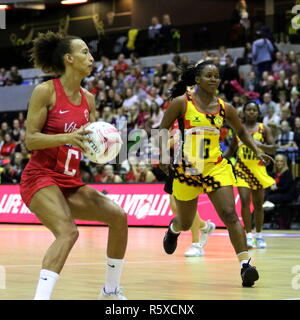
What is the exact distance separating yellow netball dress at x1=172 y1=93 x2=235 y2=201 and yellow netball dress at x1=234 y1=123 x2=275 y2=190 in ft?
11.2

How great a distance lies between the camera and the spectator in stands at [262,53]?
21.0 m

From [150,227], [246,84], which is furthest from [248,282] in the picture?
[246,84]

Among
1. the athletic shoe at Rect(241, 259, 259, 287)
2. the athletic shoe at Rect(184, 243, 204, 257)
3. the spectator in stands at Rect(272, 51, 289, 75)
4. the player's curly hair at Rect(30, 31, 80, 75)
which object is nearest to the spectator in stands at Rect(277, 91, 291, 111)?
the spectator in stands at Rect(272, 51, 289, 75)

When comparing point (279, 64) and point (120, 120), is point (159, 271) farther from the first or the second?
point (279, 64)

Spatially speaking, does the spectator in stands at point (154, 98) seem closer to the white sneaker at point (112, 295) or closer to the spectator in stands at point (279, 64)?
the spectator in stands at point (279, 64)

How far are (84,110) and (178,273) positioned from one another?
2972 mm

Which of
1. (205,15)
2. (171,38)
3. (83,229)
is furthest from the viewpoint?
(205,15)

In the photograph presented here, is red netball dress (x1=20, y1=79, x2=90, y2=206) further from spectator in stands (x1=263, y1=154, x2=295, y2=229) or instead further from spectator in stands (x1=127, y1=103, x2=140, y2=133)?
spectator in stands (x1=127, y1=103, x2=140, y2=133)

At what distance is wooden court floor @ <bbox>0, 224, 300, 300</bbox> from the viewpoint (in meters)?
7.05

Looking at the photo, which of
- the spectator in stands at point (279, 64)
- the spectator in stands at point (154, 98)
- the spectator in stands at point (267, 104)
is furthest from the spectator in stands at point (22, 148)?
the spectator in stands at point (279, 64)

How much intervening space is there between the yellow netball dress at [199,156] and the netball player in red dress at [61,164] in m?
2.03
